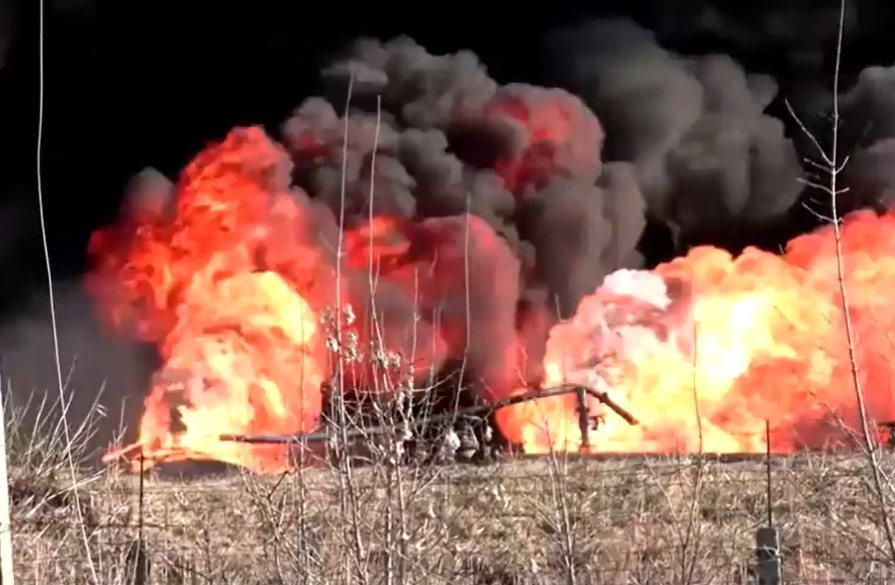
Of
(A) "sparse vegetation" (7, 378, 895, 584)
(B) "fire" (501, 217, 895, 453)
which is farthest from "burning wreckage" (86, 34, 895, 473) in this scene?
(A) "sparse vegetation" (7, 378, 895, 584)

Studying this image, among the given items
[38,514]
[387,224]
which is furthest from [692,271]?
[38,514]

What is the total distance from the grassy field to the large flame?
1.28ft

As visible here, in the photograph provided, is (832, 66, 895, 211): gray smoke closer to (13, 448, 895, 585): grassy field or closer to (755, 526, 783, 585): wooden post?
(13, 448, 895, 585): grassy field

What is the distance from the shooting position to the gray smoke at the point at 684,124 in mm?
8273

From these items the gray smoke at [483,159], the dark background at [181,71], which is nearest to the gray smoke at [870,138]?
the dark background at [181,71]

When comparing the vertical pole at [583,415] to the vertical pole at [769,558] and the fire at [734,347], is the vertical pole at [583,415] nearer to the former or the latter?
the fire at [734,347]

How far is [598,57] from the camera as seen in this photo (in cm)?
829

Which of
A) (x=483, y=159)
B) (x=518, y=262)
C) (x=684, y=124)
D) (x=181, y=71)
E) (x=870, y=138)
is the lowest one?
(x=518, y=262)

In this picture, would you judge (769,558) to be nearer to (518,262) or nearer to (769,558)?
(769,558)

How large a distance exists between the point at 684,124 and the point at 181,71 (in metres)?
3.88

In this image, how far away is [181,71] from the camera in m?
8.41

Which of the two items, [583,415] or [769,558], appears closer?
[769,558]

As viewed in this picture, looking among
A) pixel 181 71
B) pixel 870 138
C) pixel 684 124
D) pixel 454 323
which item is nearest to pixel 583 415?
pixel 454 323

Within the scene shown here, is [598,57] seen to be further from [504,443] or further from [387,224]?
[504,443]
